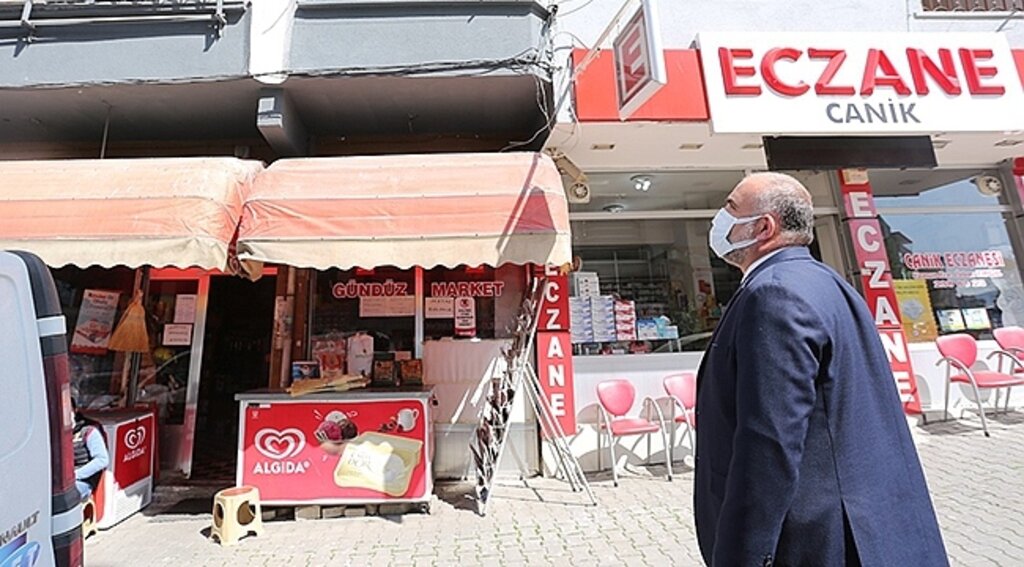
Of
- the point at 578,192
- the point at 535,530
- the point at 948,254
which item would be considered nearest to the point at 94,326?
the point at 535,530

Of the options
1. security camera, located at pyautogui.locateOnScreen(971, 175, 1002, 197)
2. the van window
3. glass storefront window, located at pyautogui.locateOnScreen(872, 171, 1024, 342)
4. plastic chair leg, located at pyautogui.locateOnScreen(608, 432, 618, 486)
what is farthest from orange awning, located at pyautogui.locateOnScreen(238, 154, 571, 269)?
security camera, located at pyautogui.locateOnScreen(971, 175, 1002, 197)

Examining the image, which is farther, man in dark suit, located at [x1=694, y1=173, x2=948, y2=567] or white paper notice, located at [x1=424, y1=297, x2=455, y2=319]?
white paper notice, located at [x1=424, y1=297, x2=455, y2=319]

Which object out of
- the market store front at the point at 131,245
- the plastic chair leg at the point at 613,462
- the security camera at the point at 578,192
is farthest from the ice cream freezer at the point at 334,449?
the security camera at the point at 578,192

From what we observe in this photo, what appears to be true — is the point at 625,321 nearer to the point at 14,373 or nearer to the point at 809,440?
the point at 809,440

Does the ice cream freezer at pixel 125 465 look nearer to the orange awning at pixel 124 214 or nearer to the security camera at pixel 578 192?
the orange awning at pixel 124 214

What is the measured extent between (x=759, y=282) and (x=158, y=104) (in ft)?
21.6

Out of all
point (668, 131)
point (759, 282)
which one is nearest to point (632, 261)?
point (668, 131)

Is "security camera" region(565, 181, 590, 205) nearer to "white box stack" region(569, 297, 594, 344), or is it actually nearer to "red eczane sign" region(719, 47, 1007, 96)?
"white box stack" region(569, 297, 594, 344)

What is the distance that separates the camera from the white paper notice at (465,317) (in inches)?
239

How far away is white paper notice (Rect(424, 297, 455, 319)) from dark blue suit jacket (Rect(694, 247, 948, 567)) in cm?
469

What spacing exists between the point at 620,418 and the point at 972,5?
24.3ft

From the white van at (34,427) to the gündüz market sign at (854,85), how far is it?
549 centimetres

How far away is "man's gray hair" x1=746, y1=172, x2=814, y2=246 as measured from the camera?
1.79 meters

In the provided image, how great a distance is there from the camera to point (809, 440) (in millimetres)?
1521
